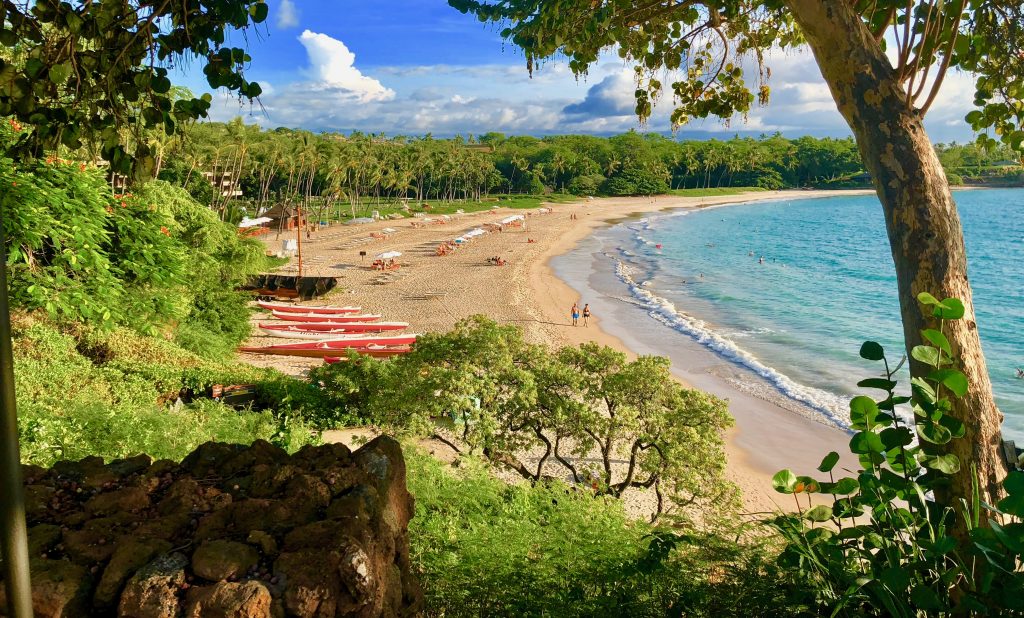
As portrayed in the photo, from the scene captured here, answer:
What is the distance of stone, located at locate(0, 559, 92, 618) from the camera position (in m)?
1.94

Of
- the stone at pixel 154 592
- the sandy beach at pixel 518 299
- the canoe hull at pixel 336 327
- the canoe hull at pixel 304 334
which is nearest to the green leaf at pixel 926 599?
the stone at pixel 154 592

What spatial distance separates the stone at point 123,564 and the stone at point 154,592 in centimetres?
5

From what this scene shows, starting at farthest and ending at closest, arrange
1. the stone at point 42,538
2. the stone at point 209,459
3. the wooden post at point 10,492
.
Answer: the stone at point 209,459 < the stone at point 42,538 < the wooden post at point 10,492

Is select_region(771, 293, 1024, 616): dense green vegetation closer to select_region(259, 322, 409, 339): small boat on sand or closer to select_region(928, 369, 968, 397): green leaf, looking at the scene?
select_region(928, 369, 968, 397): green leaf

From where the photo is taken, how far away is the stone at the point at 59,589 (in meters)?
1.94

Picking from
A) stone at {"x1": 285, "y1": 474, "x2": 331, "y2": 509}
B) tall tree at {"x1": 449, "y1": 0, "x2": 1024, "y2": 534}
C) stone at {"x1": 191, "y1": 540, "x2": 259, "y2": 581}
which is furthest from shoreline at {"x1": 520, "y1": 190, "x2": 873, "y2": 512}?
stone at {"x1": 191, "y1": 540, "x2": 259, "y2": 581}

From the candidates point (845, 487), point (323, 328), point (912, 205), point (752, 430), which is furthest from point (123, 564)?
point (323, 328)

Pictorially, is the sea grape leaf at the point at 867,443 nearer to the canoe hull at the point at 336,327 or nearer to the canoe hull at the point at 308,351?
the canoe hull at the point at 308,351

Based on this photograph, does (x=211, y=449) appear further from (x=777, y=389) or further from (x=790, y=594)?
(x=777, y=389)

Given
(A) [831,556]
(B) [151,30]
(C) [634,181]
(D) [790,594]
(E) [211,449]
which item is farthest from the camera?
(C) [634,181]

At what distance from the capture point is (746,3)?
509cm

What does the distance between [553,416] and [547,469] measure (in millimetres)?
2945

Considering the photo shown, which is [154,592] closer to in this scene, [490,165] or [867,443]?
[867,443]

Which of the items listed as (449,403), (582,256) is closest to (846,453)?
(449,403)
